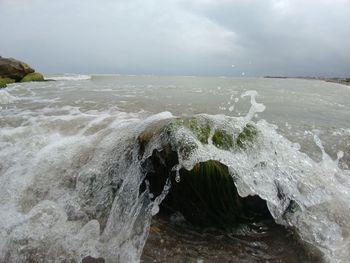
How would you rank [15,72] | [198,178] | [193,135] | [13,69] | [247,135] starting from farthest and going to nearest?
[15,72] < [13,69] < [247,135] < [193,135] < [198,178]

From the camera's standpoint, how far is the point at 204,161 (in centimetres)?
439

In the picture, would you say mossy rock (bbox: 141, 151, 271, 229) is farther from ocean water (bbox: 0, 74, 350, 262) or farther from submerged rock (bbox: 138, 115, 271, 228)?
ocean water (bbox: 0, 74, 350, 262)

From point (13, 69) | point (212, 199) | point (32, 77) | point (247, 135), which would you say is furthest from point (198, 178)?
point (32, 77)

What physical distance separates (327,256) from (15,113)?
10.4 meters

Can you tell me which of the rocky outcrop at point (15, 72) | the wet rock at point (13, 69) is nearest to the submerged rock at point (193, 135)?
the rocky outcrop at point (15, 72)

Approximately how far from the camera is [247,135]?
4.97m

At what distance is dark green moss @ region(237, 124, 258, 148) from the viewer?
4828mm

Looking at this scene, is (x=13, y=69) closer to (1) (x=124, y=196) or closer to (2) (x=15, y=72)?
(2) (x=15, y=72)

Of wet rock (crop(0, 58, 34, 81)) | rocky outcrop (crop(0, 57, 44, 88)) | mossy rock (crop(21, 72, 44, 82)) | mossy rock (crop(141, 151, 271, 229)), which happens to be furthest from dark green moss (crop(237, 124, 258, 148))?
mossy rock (crop(21, 72, 44, 82))

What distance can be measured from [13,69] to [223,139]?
3789 centimetres

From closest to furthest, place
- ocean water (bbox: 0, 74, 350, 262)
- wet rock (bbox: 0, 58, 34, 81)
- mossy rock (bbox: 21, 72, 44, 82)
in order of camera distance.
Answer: ocean water (bbox: 0, 74, 350, 262) < wet rock (bbox: 0, 58, 34, 81) < mossy rock (bbox: 21, 72, 44, 82)

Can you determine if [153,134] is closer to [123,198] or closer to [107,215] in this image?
[123,198]

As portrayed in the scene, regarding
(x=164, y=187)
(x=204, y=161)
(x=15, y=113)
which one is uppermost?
(x=204, y=161)

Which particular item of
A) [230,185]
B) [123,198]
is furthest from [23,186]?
[230,185]
